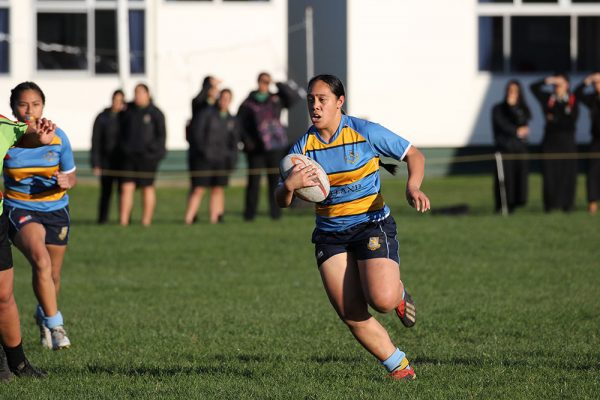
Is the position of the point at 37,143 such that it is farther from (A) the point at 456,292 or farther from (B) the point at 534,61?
(B) the point at 534,61

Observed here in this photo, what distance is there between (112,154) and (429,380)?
12.5 meters

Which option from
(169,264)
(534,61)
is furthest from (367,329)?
(534,61)

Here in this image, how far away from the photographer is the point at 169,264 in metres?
15.2

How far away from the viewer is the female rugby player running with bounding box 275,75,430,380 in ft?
24.2

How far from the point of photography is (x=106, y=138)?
19547 mm

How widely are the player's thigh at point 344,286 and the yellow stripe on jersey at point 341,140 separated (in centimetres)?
67

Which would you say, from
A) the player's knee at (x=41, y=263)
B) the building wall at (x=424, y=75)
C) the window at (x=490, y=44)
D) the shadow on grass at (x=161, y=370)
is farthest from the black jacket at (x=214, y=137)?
the window at (x=490, y=44)

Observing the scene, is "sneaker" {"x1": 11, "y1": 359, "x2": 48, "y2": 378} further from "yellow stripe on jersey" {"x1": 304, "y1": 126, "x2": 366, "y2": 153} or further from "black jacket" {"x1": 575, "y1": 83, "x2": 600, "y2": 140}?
"black jacket" {"x1": 575, "y1": 83, "x2": 600, "y2": 140}

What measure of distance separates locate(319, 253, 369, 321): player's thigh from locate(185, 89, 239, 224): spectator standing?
38.0 feet

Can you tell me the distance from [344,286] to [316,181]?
0.73 metres

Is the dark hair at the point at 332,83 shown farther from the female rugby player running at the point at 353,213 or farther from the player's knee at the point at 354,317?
the player's knee at the point at 354,317

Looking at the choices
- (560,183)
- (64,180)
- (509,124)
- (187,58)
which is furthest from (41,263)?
(187,58)

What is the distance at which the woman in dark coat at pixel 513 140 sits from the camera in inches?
784

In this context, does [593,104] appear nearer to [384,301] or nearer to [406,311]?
[406,311]
